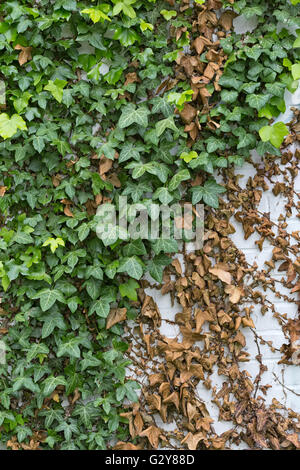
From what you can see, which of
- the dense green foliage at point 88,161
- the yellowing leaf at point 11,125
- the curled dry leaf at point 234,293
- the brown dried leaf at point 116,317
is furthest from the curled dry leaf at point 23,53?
the curled dry leaf at point 234,293

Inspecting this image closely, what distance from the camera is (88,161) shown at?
1569 mm

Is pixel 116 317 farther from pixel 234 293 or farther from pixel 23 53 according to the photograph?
pixel 23 53

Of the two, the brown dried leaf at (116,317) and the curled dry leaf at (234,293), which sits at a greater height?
the curled dry leaf at (234,293)

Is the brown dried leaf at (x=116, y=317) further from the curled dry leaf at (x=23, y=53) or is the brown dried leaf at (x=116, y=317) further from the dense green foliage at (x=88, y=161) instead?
the curled dry leaf at (x=23, y=53)

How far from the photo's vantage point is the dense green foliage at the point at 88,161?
1521 mm

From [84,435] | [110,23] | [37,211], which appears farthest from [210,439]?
[110,23]

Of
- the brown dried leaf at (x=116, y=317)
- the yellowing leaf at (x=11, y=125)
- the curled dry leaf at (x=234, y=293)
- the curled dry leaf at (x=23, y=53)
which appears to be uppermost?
the curled dry leaf at (x=23, y=53)

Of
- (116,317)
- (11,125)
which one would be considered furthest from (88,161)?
(116,317)

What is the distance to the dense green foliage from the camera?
4.99ft

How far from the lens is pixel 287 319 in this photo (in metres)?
1.59

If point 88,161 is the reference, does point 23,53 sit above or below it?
above

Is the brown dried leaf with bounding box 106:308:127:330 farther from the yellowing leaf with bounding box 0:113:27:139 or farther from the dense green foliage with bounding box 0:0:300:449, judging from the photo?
the yellowing leaf with bounding box 0:113:27:139

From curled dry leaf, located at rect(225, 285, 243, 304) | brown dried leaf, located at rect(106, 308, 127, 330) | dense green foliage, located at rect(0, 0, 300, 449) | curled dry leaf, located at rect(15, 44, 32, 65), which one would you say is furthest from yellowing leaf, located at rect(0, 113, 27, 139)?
curled dry leaf, located at rect(225, 285, 243, 304)

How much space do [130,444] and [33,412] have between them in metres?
0.39
